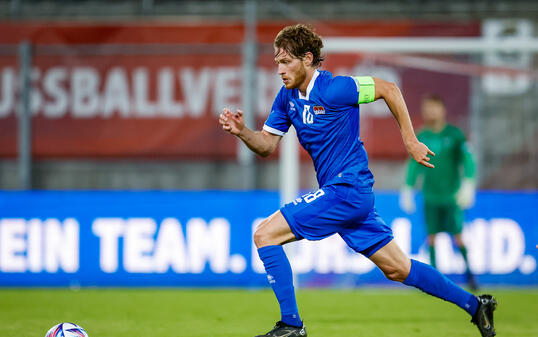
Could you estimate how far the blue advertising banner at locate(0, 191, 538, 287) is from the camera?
9.32m

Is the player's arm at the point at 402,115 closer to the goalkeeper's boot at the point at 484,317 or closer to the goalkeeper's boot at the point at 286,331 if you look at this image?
the goalkeeper's boot at the point at 484,317

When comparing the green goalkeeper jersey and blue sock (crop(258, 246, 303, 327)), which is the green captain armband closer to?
blue sock (crop(258, 246, 303, 327))

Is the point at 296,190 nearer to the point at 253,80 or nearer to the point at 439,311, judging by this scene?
the point at 253,80

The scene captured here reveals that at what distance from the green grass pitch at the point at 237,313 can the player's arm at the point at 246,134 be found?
1.50m

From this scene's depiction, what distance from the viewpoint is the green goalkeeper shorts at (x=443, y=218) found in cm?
895

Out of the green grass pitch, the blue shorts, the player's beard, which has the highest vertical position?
the player's beard

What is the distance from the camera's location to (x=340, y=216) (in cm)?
507

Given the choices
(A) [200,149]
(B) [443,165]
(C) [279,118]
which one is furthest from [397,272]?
(A) [200,149]

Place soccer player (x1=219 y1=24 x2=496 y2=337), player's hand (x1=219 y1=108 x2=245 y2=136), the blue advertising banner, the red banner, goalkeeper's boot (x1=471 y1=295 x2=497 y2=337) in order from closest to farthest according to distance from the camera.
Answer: player's hand (x1=219 y1=108 x2=245 y2=136)
soccer player (x1=219 y1=24 x2=496 y2=337)
goalkeeper's boot (x1=471 y1=295 x2=497 y2=337)
the blue advertising banner
the red banner

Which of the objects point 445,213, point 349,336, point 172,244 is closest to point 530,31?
point 445,213

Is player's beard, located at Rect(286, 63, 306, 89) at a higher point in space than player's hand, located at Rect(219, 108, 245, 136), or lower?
higher

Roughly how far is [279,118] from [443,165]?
4183 millimetres

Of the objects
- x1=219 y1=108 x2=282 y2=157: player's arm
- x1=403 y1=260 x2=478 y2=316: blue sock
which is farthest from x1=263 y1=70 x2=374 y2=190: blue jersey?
x1=403 y1=260 x2=478 y2=316: blue sock

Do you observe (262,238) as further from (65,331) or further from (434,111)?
(434,111)
